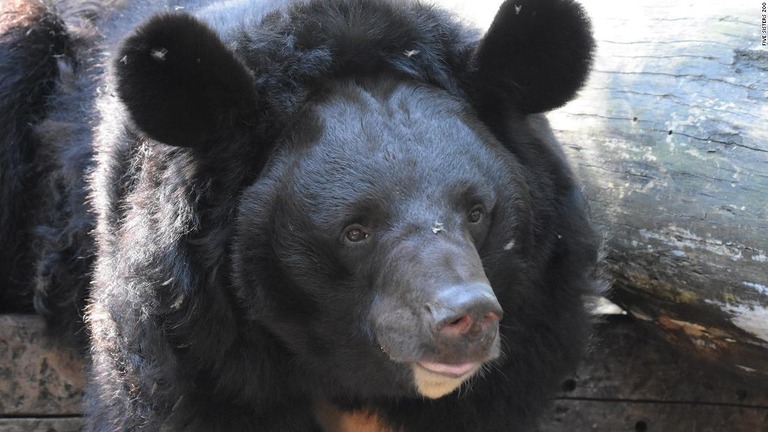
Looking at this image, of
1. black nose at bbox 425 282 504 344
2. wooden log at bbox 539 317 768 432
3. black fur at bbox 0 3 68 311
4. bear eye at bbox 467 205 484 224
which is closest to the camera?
black nose at bbox 425 282 504 344

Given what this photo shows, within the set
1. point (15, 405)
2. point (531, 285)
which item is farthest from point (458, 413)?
point (15, 405)

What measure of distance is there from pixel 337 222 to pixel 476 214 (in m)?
0.45

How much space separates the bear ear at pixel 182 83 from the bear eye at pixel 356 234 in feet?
1.69

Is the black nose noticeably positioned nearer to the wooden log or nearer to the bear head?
the bear head

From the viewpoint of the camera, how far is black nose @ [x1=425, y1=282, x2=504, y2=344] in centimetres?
279

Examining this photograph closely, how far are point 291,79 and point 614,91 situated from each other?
168 cm

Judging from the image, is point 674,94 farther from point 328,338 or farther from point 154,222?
point 154,222

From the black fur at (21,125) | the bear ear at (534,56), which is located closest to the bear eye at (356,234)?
the bear ear at (534,56)

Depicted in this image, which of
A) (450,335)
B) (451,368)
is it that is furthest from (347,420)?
(450,335)

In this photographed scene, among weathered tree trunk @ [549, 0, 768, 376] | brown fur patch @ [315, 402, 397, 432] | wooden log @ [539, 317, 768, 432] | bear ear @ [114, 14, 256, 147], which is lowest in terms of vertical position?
wooden log @ [539, 317, 768, 432]

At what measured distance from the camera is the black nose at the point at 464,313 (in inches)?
110

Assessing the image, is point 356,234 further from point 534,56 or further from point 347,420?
point 347,420

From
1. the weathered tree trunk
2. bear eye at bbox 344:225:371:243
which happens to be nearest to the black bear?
bear eye at bbox 344:225:371:243

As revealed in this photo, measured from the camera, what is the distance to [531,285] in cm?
364
